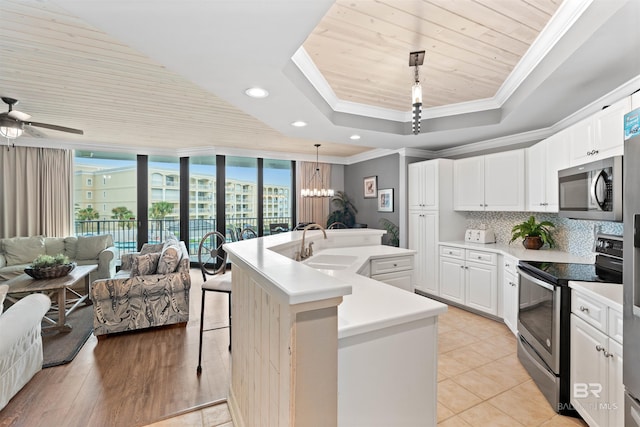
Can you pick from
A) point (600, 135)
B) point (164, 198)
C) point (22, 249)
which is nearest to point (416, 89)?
point (600, 135)

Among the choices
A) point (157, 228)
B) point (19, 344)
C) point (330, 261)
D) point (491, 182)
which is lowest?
point (19, 344)

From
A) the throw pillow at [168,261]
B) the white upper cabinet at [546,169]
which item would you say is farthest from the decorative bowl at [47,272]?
the white upper cabinet at [546,169]

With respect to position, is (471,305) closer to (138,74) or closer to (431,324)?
(431,324)

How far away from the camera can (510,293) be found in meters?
3.18

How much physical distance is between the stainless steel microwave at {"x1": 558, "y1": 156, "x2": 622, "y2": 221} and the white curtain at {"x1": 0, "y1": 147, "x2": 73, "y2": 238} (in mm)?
7199

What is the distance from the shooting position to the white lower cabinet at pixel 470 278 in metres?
3.54

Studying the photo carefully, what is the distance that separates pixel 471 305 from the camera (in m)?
3.78

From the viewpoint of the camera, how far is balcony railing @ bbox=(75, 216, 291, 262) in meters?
5.80

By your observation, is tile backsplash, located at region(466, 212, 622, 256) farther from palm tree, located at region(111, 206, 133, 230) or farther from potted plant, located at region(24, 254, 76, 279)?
palm tree, located at region(111, 206, 133, 230)

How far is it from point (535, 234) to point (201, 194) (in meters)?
5.77

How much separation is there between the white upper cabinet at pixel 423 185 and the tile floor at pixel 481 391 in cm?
191

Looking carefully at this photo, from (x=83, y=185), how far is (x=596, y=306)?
7.36 meters

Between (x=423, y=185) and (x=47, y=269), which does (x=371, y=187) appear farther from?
(x=47, y=269)
